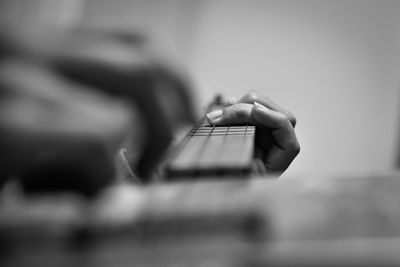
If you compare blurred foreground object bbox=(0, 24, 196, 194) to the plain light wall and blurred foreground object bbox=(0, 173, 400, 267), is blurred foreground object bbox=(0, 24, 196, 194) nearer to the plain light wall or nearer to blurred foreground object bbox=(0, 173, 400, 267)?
blurred foreground object bbox=(0, 173, 400, 267)

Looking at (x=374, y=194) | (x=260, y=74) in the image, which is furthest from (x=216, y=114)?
(x=260, y=74)

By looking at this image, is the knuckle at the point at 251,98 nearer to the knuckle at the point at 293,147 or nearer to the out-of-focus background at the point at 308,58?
the knuckle at the point at 293,147

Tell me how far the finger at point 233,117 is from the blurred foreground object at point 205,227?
0.88ft

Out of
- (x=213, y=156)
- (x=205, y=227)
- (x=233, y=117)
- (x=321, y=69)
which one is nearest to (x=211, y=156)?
(x=213, y=156)

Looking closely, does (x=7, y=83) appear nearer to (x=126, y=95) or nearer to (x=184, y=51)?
(x=126, y=95)

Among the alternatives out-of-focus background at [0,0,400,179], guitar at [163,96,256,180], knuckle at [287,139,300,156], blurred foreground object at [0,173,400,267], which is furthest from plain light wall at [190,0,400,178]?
blurred foreground object at [0,173,400,267]

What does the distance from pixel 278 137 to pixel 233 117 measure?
82 millimetres

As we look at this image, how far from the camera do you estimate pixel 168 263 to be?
178mm

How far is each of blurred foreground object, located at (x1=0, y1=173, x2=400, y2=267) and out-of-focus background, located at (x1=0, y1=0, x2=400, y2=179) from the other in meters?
1.76

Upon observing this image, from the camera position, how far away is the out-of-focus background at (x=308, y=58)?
6.61 feet

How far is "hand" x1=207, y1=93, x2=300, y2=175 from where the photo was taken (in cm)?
51

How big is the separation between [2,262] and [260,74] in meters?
1.98

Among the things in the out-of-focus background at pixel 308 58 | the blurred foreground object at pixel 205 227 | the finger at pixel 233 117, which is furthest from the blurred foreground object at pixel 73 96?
the out-of-focus background at pixel 308 58

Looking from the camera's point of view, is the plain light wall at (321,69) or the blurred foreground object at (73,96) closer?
the blurred foreground object at (73,96)
